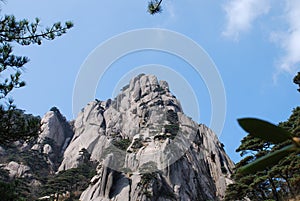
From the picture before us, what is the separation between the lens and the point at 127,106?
179ft

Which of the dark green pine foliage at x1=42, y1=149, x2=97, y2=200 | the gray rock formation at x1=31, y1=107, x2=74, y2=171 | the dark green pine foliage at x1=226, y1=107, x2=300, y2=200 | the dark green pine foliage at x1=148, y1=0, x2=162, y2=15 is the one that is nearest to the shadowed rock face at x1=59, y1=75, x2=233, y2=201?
the gray rock formation at x1=31, y1=107, x2=74, y2=171

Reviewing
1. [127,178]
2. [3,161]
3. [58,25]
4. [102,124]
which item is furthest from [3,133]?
[102,124]

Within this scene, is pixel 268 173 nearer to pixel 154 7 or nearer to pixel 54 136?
pixel 154 7

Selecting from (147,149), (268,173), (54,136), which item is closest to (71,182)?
(147,149)

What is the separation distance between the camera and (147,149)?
34.9 meters

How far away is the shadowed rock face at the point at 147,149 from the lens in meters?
29.4

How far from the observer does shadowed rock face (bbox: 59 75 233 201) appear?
29425mm

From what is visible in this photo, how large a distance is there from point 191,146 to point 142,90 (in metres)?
18.8

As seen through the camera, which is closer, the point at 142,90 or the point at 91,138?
the point at 91,138

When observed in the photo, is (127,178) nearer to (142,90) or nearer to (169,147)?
(169,147)

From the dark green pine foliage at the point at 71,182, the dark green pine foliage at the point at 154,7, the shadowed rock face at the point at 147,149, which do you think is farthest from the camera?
the dark green pine foliage at the point at 71,182

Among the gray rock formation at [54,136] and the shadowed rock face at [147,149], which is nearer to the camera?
the shadowed rock face at [147,149]

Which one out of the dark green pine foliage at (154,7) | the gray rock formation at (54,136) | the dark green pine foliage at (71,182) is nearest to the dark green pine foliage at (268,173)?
the dark green pine foliage at (154,7)

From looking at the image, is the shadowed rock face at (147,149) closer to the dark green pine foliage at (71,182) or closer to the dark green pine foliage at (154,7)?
the dark green pine foliage at (71,182)
